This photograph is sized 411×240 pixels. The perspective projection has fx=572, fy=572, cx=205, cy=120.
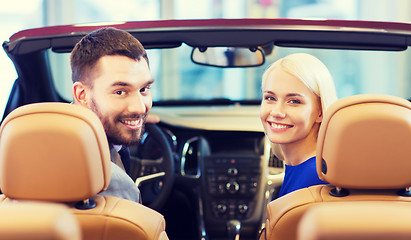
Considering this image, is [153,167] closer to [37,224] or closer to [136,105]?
[136,105]

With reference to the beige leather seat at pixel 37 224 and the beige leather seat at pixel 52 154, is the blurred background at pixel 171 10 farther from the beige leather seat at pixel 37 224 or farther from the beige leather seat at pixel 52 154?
the beige leather seat at pixel 37 224

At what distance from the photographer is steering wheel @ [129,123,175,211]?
356cm

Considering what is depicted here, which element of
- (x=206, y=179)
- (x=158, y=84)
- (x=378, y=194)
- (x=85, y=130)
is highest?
(x=85, y=130)

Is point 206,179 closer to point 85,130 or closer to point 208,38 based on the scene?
point 208,38

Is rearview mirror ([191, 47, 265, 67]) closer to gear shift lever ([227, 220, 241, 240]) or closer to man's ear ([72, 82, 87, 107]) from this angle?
man's ear ([72, 82, 87, 107])

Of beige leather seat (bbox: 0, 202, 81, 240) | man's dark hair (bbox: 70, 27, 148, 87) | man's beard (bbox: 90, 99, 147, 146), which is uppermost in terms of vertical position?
man's dark hair (bbox: 70, 27, 148, 87)

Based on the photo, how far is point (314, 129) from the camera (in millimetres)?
2312

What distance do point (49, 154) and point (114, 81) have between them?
1.73 ft

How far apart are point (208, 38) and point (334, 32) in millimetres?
514

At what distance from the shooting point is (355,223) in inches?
48.8

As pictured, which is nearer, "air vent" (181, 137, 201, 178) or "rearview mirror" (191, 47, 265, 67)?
"rearview mirror" (191, 47, 265, 67)

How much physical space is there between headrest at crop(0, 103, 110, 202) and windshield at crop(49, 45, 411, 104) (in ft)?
22.2

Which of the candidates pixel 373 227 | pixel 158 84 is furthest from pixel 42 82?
pixel 158 84

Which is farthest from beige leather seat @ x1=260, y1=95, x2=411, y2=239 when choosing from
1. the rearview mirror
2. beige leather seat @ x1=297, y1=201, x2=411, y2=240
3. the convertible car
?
the rearview mirror
